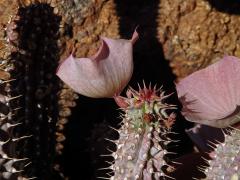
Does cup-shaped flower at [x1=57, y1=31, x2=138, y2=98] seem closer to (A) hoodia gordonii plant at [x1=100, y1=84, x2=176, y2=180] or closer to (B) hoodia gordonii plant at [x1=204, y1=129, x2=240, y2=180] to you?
(A) hoodia gordonii plant at [x1=100, y1=84, x2=176, y2=180]

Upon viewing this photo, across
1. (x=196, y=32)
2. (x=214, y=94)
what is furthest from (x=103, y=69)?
(x=196, y=32)

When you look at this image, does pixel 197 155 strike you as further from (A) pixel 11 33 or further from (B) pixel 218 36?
(A) pixel 11 33

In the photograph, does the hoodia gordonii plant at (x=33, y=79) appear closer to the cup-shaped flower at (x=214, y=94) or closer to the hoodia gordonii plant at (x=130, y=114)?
the hoodia gordonii plant at (x=130, y=114)

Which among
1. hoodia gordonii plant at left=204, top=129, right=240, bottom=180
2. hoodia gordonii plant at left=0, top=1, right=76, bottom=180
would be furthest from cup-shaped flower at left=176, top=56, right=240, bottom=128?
hoodia gordonii plant at left=0, top=1, right=76, bottom=180

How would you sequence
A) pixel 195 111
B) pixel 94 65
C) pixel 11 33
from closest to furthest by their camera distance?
pixel 94 65, pixel 195 111, pixel 11 33

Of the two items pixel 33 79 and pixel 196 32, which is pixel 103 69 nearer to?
pixel 33 79

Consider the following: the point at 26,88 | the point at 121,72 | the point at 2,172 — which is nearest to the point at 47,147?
the point at 26,88
